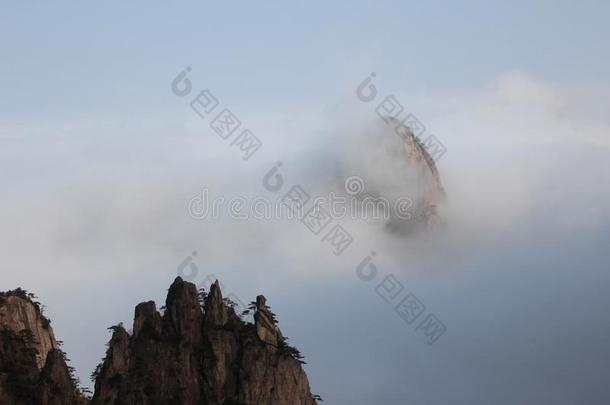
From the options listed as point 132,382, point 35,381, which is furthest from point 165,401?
point 35,381

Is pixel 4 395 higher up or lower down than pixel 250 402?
higher up

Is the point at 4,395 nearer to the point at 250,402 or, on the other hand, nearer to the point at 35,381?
the point at 35,381

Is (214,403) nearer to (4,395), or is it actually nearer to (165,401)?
(165,401)

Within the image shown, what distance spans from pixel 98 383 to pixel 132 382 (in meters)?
5.05

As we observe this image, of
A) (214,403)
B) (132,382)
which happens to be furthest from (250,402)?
(132,382)

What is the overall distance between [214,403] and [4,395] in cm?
3104

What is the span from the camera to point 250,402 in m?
200

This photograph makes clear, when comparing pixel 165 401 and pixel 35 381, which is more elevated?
pixel 35 381

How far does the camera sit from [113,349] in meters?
200

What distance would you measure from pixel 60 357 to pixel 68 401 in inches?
261

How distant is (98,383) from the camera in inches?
7781

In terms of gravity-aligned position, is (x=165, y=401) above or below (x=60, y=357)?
below

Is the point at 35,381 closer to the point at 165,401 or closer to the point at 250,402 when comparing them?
the point at 165,401

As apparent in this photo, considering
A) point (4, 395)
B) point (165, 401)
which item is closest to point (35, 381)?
point (4, 395)
